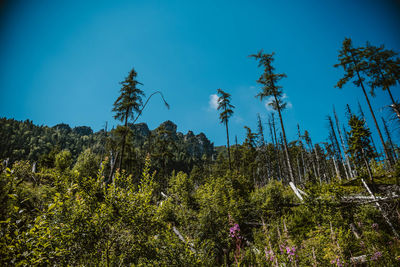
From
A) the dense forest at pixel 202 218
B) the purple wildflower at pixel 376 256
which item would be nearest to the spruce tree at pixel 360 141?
the dense forest at pixel 202 218

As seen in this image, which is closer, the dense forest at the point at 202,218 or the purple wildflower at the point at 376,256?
the dense forest at the point at 202,218

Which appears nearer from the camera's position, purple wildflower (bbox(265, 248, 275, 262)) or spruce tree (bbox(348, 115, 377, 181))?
purple wildflower (bbox(265, 248, 275, 262))

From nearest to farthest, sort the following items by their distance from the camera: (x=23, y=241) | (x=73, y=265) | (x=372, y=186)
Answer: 1. (x=23, y=241)
2. (x=73, y=265)
3. (x=372, y=186)

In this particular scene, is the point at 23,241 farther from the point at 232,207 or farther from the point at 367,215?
the point at 367,215

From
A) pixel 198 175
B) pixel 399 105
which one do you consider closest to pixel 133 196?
pixel 399 105

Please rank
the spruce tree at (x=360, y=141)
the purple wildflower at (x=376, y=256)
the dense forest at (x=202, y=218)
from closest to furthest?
the dense forest at (x=202, y=218), the purple wildflower at (x=376, y=256), the spruce tree at (x=360, y=141)

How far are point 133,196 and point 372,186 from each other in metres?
12.0

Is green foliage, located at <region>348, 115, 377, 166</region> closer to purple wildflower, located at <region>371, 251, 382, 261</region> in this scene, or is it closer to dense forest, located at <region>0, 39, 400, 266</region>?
dense forest, located at <region>0, 39, 400, 266</region>

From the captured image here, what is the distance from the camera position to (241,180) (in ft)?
38.8

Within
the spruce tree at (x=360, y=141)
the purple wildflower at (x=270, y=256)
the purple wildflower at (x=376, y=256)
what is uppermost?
the spruce tree at (x=360, y=141)

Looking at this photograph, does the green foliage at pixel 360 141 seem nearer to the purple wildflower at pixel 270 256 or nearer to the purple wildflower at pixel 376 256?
the purple wildflower at pixel 376 256

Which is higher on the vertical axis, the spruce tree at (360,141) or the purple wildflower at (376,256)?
the spruce tree at (360,141)

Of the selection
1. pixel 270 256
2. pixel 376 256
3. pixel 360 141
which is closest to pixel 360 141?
pixel 360 141

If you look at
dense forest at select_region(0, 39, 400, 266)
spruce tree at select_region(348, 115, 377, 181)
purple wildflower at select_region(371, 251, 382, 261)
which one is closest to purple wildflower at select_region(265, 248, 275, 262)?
dense forest at select_region(0, 39, 400, 266)
